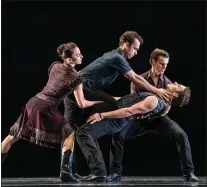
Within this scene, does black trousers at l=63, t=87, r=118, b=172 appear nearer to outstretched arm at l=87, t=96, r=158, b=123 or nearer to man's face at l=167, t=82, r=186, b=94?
outstretched arm at l=87, t=96, r=158, b=123

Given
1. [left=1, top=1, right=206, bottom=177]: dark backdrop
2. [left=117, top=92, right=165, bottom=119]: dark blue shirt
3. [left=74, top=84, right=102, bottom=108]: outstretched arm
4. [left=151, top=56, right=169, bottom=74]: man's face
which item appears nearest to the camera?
[left=74, top=84, right=102, bottom=108]: outstretched arm

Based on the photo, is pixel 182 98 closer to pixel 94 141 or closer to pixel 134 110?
pixel 134 110

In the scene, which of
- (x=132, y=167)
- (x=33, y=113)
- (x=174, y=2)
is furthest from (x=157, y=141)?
(x=33, y=113)

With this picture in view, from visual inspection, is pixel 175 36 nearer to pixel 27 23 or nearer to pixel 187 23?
pixel 187 23

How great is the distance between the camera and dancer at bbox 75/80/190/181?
4875 mm

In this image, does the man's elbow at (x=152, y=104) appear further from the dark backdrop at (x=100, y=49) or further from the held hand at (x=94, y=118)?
the dark backdrop at (x=100, y=49)

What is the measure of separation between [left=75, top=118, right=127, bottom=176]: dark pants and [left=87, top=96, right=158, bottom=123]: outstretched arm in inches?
2.3

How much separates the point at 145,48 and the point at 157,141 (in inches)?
38.3

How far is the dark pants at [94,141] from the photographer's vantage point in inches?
192

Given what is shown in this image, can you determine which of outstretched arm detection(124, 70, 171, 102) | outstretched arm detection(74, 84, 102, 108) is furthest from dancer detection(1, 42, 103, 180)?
outstretched arm detection(124, 70, 171, 102)

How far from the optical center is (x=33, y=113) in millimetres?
4934

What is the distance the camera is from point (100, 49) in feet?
20.2

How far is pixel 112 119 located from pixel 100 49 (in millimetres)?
1336

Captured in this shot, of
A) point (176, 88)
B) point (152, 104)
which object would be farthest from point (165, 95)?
point (152, 104)
